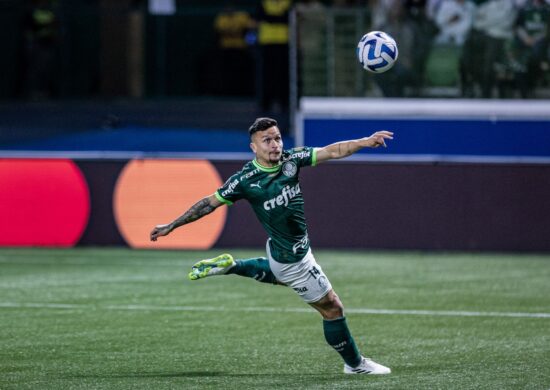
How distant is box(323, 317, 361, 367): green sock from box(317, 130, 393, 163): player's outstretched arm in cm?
121

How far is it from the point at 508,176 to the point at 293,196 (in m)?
8.01

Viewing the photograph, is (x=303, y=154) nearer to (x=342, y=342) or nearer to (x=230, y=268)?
(x=230, y=268)

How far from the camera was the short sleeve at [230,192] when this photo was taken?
9.23m

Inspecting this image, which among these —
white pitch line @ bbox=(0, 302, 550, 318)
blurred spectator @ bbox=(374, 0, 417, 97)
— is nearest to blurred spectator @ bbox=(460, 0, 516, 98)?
blurred spectator @ bbox=(374, 0, 417, 97)

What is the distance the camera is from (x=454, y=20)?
63.4ft

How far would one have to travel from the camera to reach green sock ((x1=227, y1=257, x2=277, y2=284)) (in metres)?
9.39

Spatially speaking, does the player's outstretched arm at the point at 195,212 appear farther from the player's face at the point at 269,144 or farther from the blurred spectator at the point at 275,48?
the blurred spectator at the point at 275,48

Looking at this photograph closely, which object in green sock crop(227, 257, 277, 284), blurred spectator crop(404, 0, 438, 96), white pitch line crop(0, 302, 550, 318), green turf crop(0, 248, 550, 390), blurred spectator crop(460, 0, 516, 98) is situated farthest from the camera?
blurred spectator crop(404, 0, 438, 96)

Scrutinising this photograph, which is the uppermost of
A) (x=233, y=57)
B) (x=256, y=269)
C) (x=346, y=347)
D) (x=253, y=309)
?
(x=256, y=269)

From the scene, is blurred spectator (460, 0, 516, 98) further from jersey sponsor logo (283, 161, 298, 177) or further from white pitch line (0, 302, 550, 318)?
jersey sponsor logo (283, 161, 298, 177)

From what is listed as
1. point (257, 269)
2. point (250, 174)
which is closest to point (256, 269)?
point (257, 269)

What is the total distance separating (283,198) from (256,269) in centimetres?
64

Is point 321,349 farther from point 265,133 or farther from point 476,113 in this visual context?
point 476,113

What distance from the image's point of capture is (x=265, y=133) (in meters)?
9.02
